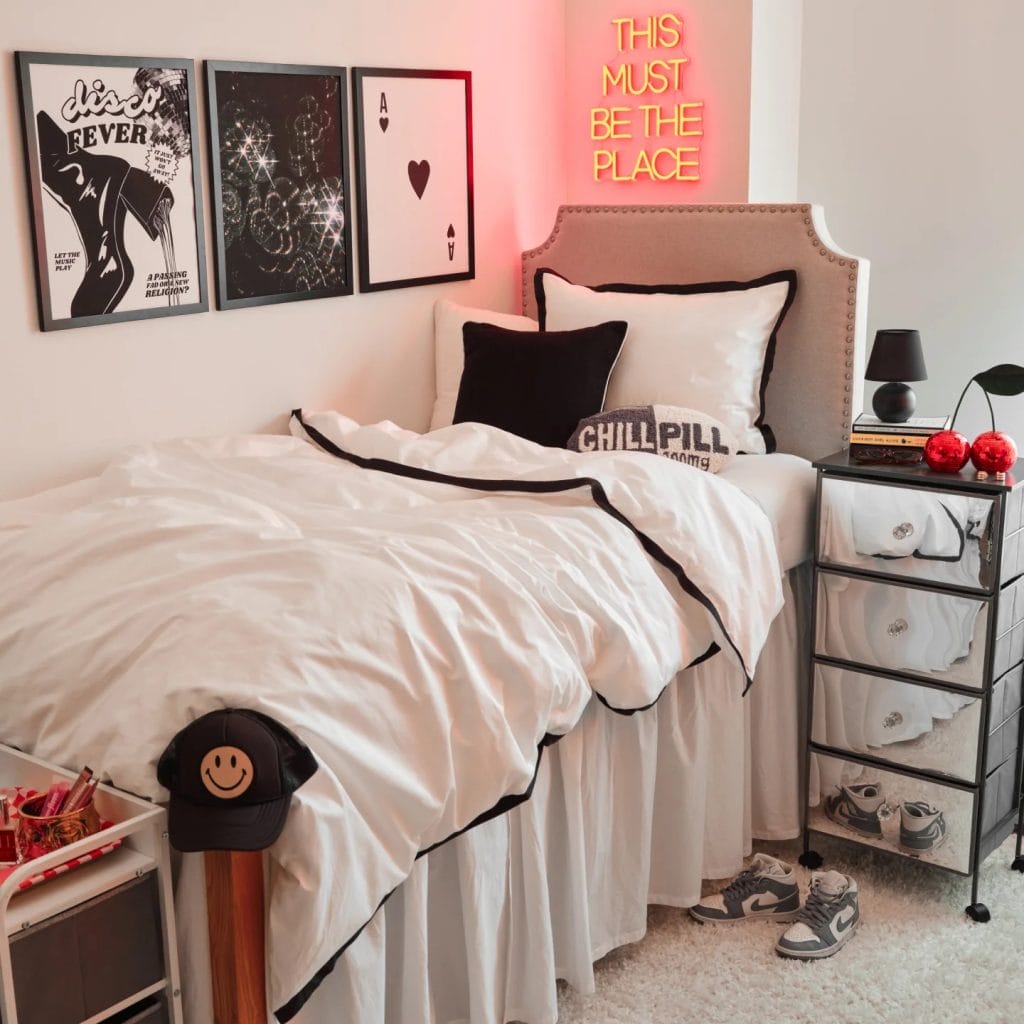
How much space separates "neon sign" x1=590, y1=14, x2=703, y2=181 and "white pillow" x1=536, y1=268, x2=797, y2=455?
1.89ft

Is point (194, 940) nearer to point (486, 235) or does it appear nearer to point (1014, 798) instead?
point (1014, 798)

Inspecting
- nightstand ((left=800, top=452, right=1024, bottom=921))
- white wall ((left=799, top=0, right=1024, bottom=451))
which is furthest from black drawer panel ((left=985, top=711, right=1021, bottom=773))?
white wall ((left=799, top=0, right=1024, bottom=451))

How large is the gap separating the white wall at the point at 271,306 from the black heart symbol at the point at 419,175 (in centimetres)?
21

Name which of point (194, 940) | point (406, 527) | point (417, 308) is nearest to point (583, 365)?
point (417, 308)

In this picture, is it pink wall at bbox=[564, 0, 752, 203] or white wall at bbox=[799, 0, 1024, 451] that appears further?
white wall at bbox=[799, 0, 1024, 451]

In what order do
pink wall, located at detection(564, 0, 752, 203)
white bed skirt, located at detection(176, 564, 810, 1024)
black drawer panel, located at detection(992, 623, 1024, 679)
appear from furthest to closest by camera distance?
pink wall, located at detection(564, 0, 752, 203) → black drawer panel, located at detection(992, 623, 1024, 679) → white bed skirt, located at detection(176, 564, 810, 1024)

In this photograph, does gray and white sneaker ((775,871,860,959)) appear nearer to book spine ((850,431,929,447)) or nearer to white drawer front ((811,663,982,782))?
white drawer front ((811,663,982,782))

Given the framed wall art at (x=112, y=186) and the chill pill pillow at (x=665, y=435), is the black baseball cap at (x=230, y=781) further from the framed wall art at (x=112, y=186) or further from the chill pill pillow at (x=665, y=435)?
the chill pill pillow at (x=665, y=435)

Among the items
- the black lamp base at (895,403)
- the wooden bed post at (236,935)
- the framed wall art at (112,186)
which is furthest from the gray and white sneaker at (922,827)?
the framed wall art at (112,186)

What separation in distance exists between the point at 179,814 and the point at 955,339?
2853 mm

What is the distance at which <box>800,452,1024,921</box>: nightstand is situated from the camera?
7.93 ft

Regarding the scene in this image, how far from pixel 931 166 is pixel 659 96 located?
807 mm

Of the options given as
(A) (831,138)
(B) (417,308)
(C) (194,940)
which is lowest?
(C) (194,940)

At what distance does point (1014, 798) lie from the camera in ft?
8.63
